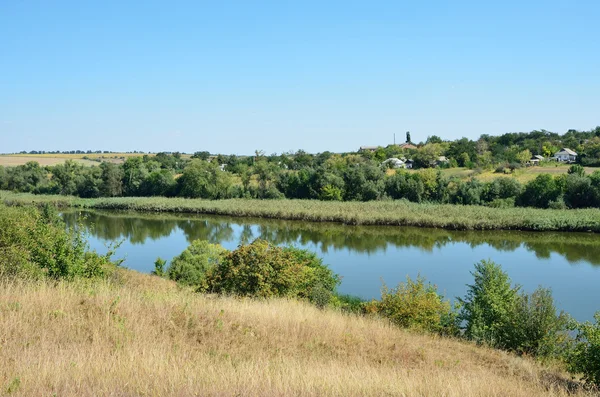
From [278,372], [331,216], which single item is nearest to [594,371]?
[278,372]

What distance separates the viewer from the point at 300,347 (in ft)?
27.6

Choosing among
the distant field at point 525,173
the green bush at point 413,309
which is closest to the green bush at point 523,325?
the green bush at point 413,309

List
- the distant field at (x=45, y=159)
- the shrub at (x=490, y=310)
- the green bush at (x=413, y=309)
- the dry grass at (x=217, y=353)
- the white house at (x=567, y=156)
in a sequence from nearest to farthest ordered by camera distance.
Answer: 1. the dry grass at (x=217, y=353)
2. the shrub at (x=490, y=310)
3. the green bush at (x=413, y=309)
4. the white house at (x=567, y=156)
5. the distant field at (x=45, y=159)

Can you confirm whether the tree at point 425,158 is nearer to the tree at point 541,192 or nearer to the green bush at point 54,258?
the tree at point 541,192

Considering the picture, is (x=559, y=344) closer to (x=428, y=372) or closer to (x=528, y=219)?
(x=428, y=372)

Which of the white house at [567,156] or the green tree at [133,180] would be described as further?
the white house at [567,156]

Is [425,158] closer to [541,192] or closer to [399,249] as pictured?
[541,192]

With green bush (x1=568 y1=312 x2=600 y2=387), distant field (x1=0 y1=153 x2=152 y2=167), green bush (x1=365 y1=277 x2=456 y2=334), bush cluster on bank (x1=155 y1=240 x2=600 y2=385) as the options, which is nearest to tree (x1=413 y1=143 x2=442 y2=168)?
bush cluster on bank (x1=155 y1=240 x2=600 y2=385)

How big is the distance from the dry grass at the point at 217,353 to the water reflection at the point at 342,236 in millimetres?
24022

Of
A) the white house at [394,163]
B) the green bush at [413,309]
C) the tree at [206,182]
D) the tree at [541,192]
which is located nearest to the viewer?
Answer: the green bush at [413,309]

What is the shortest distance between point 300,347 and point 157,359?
9.61 feet

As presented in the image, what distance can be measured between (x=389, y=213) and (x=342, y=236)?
8.97 meters

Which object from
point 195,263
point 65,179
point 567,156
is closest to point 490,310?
point 195,263

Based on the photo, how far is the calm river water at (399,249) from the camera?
24.0m
